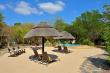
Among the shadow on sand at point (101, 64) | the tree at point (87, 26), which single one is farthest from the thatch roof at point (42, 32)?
the tree at point (87, 26)

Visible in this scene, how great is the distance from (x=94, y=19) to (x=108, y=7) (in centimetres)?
3188

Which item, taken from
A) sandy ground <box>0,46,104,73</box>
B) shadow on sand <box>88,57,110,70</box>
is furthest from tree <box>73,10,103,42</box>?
sandy ground <box>0,46,104,73</box>

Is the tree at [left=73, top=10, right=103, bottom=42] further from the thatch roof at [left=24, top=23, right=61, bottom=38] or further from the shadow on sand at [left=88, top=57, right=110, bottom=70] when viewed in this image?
the thatch roof at [left=24, top=23, right=61, bottom=38]

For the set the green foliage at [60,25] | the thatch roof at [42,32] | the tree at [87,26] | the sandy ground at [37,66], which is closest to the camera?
the sandy ground at [37,66]

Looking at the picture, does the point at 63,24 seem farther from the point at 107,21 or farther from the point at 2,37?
the point at 107,21

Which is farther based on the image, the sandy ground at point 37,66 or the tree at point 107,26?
the tree at point 107,26

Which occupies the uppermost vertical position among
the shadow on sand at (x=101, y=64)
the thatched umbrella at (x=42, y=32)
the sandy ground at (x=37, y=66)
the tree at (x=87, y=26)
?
the tree at (x=87, y=26)

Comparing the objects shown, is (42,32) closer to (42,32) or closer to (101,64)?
(42,32)

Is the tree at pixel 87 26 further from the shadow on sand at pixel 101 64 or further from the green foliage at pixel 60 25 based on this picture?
the shadow on sand at pixel 101 64

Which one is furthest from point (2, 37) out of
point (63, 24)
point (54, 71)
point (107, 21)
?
point (54, 71)

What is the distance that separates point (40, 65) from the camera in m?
16.2

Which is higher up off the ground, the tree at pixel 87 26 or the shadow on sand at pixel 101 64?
the tree at pixel 87 26

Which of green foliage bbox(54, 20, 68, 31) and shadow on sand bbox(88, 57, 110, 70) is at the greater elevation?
green foliage bbox(54, 20, 68, 31)

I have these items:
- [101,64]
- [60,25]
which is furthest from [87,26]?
[101,64]
